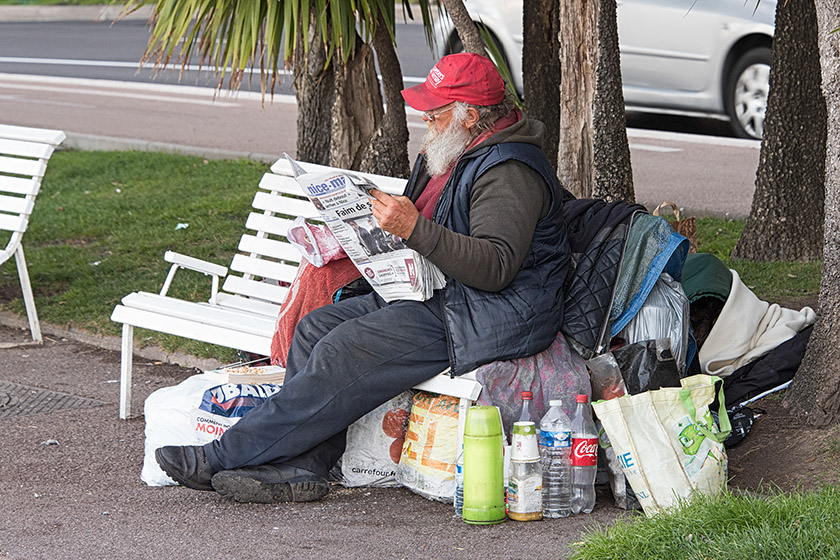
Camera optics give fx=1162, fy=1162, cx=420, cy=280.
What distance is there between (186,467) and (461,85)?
5.06ft

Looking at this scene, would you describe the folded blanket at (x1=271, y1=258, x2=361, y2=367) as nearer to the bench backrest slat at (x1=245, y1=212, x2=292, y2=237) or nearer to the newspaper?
the newspaper

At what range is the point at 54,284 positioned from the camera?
675 cm

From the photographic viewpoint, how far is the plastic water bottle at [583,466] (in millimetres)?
3617

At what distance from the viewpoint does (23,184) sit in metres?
5.95

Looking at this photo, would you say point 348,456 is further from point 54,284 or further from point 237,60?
point 54,284

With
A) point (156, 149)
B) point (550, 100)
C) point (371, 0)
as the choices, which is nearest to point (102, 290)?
point (371, 0)

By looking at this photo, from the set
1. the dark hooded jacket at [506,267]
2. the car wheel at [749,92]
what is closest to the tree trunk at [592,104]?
the dark hooded jacket at [506,267]

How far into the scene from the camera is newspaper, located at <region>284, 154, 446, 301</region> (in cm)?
354

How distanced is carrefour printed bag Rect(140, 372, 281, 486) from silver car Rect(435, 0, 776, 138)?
22.0ft

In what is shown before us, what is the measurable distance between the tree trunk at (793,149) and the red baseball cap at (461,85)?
2.70m

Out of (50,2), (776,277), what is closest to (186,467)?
(776,277)

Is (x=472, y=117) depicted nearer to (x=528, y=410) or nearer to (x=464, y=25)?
(x=528, y=410)

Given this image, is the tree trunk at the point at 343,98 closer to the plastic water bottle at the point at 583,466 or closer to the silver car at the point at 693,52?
the plastic water bottle at the point at 583,466

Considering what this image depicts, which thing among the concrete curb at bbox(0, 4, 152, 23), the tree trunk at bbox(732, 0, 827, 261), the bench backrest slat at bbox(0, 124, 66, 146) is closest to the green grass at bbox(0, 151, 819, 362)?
the tree trunk at bbox(732, 0, 827, 261)
